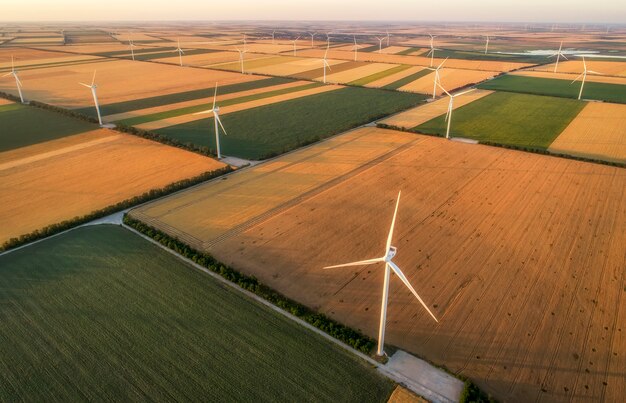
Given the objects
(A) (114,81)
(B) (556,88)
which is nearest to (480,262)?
(B) (556,88)

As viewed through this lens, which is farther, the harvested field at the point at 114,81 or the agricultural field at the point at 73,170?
the harvested field at the point at 114,81

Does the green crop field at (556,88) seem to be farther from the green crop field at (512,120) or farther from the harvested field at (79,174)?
the harvested field at (79,174)

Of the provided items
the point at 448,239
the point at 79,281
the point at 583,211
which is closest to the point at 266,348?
the point at 79,281

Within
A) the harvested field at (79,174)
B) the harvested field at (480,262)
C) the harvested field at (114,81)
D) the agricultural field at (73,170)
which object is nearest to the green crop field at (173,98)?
the harvested field at (114,81)

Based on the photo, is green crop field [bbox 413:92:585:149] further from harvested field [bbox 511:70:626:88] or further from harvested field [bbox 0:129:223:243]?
harvested field [bbox 0:129:223:243]

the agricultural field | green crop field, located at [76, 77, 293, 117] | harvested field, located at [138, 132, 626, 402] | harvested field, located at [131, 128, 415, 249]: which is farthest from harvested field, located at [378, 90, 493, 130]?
green crop field, located at [76, 77, 293, 117]

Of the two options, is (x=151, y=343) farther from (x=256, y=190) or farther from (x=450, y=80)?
(x=450, y=80)

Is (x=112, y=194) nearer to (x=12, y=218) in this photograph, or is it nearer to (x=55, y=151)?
(x=12, y=218)
